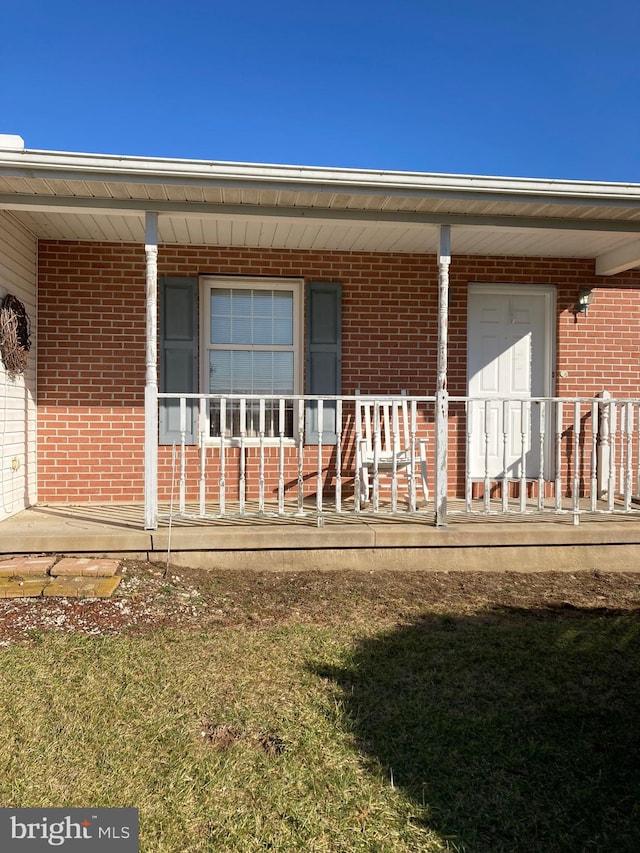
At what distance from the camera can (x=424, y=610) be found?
4191 mm

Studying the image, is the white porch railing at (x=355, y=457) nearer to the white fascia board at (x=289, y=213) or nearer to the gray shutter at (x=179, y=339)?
the gray shutter at (x=179, y=339)

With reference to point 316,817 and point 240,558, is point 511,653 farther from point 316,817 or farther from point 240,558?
point 240,558

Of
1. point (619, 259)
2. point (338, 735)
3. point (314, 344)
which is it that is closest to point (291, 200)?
point (314, 344)

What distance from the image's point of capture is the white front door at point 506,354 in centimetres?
680

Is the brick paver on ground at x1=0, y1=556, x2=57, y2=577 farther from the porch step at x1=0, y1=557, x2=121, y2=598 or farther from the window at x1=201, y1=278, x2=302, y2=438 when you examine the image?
the window at x1=201, y1=278, x2=302, y2=438

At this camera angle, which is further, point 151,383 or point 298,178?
point 151,383

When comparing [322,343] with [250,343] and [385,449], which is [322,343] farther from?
[385,449]

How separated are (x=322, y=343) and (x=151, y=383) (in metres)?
2.14

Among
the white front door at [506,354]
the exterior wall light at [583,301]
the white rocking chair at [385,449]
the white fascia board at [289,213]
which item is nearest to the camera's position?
the white fascia board at [289,213]

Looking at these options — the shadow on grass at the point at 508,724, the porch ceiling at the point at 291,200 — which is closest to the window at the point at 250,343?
the porch ceiling at the point at 291,200

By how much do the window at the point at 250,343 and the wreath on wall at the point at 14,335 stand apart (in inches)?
63.7

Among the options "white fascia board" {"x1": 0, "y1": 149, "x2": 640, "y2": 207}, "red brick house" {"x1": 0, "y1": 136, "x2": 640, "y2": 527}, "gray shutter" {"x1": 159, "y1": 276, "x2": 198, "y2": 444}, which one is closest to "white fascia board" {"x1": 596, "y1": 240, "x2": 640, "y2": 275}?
"red brick house" {"x1": 0, "y1": 136, "x2": 640, "y2": 527}

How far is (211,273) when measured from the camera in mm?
6328

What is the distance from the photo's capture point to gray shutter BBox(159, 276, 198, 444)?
20.5 ft
